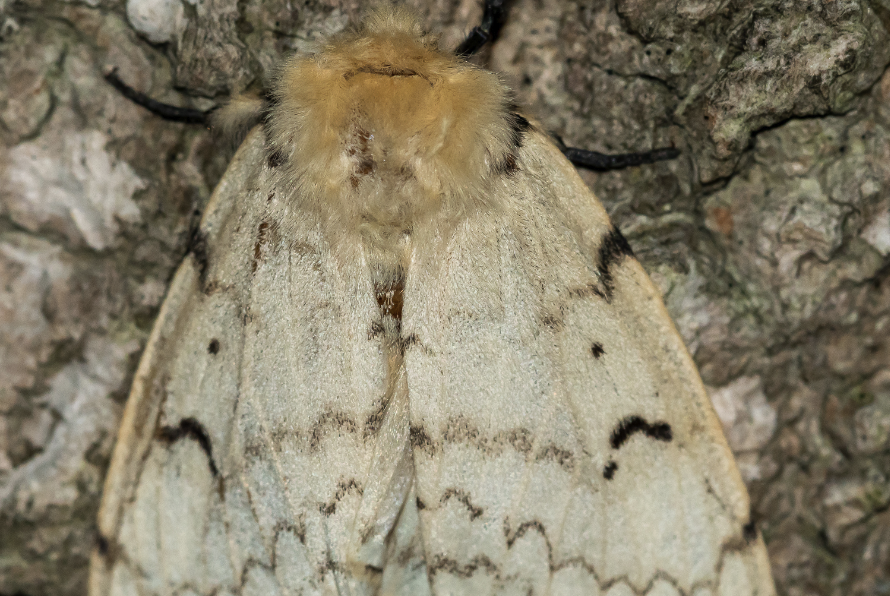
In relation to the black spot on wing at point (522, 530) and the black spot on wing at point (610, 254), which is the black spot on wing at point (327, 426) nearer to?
the black spot on wing at point (522, 530)

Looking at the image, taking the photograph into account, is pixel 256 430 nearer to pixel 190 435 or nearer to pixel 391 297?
pixel 190 435

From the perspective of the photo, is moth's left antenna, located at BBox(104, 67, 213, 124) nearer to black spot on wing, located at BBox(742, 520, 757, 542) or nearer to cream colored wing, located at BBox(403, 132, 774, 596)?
cream colored wing, located at BBox(403, 132, 774, 596)

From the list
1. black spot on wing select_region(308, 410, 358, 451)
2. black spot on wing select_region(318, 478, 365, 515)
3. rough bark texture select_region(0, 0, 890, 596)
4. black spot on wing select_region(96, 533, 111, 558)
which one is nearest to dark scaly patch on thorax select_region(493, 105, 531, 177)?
rough bark texture select_region(0, 0, 890, 596)

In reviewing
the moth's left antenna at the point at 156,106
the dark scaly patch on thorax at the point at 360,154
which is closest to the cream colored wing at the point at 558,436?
the dark scaly patch on thorax at the point at 360,154

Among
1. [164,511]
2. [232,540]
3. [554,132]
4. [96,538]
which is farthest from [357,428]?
[554,132]

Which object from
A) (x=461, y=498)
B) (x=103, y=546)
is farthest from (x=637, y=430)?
(x=103, y=546)

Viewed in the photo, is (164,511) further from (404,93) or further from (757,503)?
(757,503)
